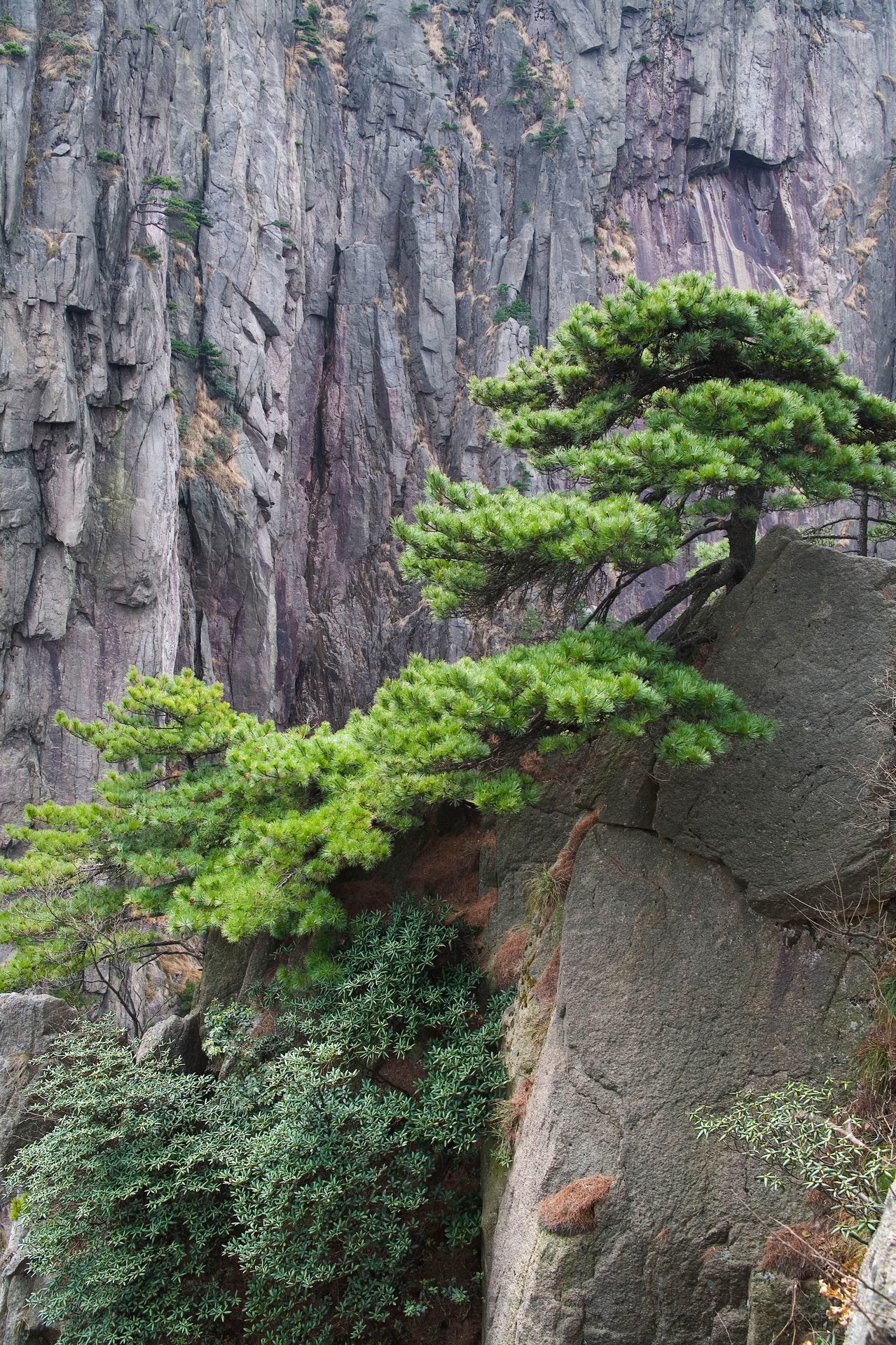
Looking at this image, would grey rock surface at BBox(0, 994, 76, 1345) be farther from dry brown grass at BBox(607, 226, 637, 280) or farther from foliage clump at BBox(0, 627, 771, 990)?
dry brown grass at BBox(607, 226, 637, 280)

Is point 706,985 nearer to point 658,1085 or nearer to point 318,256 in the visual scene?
point 658,1085

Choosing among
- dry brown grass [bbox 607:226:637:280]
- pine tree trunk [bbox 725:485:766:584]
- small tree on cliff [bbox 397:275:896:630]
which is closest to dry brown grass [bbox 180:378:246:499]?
dry brown grass [bbox 607:226:637:280]

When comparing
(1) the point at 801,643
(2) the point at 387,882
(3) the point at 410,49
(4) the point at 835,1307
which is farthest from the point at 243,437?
(4) the point at 835,1307

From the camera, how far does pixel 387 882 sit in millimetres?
8367

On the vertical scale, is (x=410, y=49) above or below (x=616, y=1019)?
above

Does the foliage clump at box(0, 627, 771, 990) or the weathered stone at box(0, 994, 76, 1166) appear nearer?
the foliage clump at box(0, 627, 771, 990)

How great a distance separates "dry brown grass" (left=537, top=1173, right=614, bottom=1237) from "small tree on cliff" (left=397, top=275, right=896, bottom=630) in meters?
3.74

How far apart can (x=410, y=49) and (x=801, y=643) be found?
39.4 meters

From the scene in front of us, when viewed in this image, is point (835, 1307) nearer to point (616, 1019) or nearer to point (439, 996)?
point (616, 1019)

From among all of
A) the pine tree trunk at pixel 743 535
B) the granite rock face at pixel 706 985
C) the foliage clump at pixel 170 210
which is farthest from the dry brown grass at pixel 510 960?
the foliage clump at pixel 170 210

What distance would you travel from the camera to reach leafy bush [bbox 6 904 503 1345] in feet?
20.1

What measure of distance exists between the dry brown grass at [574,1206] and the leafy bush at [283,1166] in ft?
3.42

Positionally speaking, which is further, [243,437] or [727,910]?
[243,437]

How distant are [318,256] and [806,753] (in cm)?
3331
